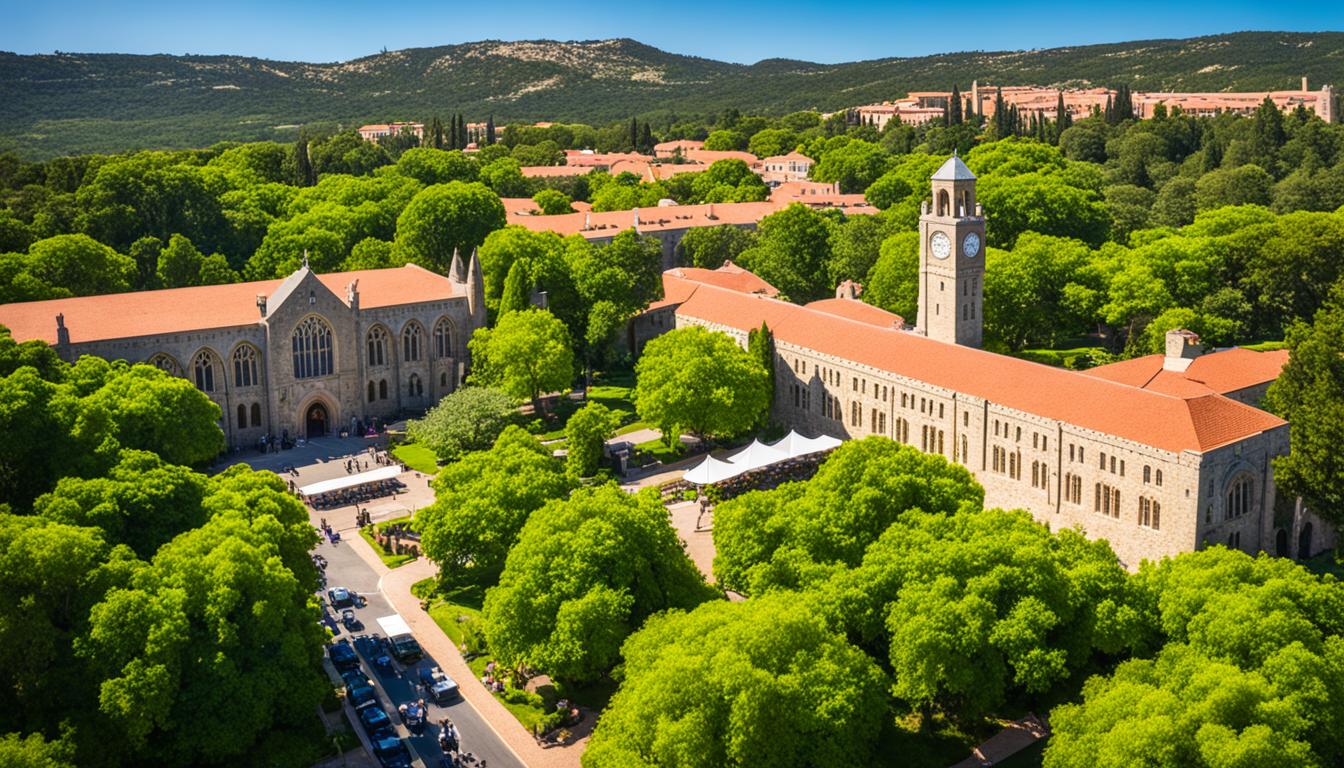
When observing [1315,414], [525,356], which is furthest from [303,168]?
[1315,414]

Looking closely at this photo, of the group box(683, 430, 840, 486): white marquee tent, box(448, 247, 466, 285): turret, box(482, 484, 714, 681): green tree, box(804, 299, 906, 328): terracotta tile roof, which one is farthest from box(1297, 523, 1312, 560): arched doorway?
box(448, 247, 466, 285): turret

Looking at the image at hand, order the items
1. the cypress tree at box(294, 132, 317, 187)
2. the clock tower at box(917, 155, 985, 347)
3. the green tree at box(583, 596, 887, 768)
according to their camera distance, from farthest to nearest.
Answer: the cypress tree at box(294, 132, 317, 187) < the clock tower at box(917, 155, 985, 347) < the green tree at box(583, 596, 887, 768)

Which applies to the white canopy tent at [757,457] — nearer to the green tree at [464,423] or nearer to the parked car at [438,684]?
the green tree at [464,423]

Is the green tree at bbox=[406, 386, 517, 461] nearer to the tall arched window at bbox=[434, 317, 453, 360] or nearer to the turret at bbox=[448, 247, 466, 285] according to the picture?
the tall arched window at bbox=[434, 317, 453, 360]

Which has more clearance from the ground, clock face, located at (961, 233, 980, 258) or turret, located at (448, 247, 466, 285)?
clock face, located at (961, 233, 980, 258)

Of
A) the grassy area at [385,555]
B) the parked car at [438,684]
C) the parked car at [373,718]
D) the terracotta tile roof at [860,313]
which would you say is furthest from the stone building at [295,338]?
the parked car at [373,718]

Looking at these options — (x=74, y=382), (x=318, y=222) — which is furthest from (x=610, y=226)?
(x=74, y=382)

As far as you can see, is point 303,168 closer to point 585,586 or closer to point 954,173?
point 954,173
